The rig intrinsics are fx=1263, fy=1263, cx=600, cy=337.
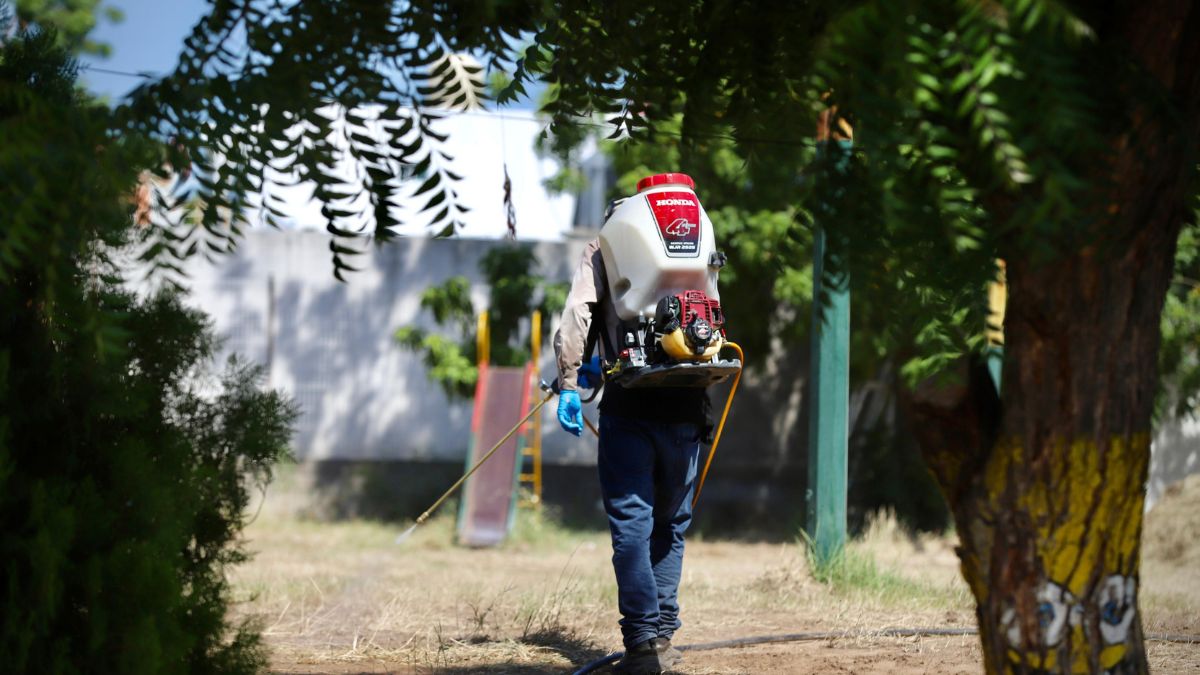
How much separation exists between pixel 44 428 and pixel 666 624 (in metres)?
2.48

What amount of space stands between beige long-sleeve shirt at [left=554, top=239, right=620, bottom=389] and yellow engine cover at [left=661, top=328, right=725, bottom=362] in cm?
35

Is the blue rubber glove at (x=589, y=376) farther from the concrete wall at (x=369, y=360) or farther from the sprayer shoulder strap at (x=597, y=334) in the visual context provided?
the concrete wall at (x=369, y=360)

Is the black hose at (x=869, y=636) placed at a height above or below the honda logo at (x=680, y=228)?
below

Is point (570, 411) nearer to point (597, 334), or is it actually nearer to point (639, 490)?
point (597, 334)

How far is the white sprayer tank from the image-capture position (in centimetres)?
464

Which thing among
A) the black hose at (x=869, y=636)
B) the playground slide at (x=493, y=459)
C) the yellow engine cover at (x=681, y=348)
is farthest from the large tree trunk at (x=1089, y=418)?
the playground slide at (x=493, y=459)

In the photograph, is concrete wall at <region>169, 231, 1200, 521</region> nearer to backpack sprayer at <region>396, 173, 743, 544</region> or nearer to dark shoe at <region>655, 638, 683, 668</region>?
dark shoe at <region>655, 638, 683, 668</region>

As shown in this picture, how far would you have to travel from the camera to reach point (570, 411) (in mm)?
4926

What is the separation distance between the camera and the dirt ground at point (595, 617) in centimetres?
511

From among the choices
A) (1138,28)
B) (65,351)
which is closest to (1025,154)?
(1138,28)

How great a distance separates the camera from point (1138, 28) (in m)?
2.66

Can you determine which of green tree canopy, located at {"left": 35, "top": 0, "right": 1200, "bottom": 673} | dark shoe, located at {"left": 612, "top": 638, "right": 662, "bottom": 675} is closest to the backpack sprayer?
dark shoe, located at {"left": 612, "top": 638, "right": 662, "bottom": 675}

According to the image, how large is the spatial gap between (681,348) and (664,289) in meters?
0.29

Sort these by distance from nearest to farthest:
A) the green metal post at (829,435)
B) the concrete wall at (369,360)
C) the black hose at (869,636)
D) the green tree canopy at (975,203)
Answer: the green tree canopy at (975,203) < the black hose at (869,636) < the green metal post at (829,435) < the concrete wall at (369,360)
